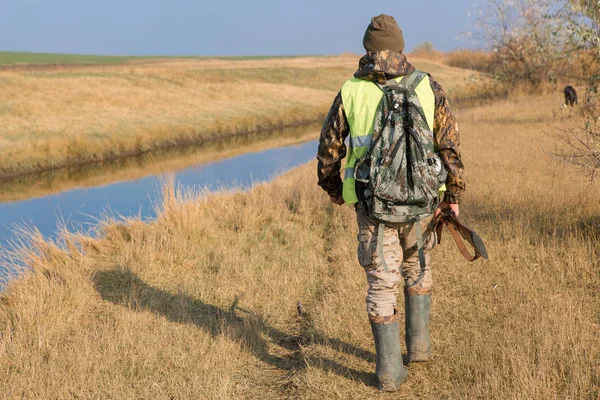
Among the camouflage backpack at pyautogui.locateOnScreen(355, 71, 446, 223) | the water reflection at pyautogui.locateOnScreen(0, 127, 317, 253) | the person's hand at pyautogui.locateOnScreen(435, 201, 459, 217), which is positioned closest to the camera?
the camouflage backpack at pyautogui.locateOnScreen(355, 71, 446, 223)

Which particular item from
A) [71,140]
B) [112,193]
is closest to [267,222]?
[112,193]

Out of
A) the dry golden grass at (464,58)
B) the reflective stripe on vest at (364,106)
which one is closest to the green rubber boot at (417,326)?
the reflective stripe on vest at (364,106)

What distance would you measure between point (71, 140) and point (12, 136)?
82.3 inches

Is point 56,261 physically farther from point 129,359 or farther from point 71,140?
point 71,140

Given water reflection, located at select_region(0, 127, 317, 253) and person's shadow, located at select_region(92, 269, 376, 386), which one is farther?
water reflection, located at select_region(0, 127, 317, 253)

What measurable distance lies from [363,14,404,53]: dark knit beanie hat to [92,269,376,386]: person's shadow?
91.0 inches

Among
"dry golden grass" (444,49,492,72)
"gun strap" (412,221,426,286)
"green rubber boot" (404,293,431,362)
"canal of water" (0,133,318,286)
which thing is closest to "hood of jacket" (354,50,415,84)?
"gun strap" (412,221,426,286)

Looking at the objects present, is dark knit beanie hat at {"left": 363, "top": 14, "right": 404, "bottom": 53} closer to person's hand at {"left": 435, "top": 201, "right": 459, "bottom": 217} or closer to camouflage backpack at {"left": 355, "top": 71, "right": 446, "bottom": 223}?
camouflage backpack at {"left": 355, "top": 71, "right": 446, "bottom": 223}

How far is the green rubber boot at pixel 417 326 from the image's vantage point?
4.42 metres

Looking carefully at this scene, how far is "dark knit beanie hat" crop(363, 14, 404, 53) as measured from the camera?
12.8 feet

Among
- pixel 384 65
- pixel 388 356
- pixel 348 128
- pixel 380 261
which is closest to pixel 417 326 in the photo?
pixel 388 356

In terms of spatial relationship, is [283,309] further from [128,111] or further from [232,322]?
[128,111]

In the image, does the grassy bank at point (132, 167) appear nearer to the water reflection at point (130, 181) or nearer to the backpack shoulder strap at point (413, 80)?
the water reflection at point (130, 181)

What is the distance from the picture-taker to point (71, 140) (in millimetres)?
22125
